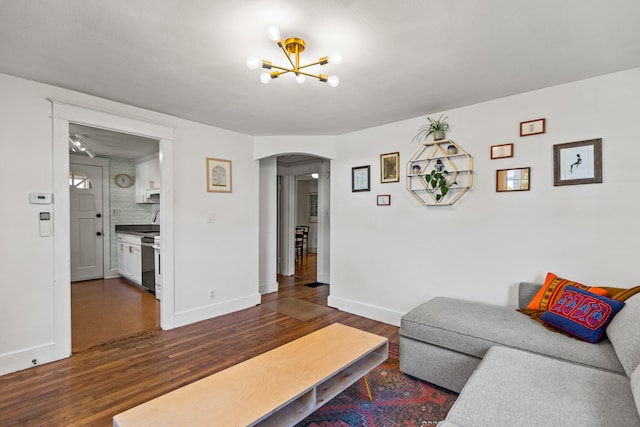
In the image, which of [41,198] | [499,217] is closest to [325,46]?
[499,217]

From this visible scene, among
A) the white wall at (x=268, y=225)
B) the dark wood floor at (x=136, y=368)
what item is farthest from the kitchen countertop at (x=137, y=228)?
the dark wood floor at (x=136, y=368)

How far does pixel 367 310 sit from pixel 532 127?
2.63 metres

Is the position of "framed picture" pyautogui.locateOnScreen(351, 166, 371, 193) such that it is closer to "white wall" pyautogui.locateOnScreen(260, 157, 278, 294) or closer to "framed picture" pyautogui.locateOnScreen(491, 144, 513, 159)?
"framed picture" pyautogui.locateOnScreen(491, 144, 513, 159)

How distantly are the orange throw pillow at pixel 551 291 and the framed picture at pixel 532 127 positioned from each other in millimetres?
1226

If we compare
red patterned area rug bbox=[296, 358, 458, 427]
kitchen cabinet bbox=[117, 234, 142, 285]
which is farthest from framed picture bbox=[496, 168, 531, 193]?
kitchen cabinet bbox=[117, 234, 142, 285]

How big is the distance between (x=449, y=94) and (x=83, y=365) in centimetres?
400

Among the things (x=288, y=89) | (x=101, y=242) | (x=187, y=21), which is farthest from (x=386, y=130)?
(x=101, y=242)

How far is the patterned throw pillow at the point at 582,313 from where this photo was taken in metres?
1.88

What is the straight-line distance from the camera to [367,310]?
382 centimetres

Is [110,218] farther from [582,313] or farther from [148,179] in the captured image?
[582,313]

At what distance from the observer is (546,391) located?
1.46 m

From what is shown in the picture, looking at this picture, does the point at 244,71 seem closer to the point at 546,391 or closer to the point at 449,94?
the point at 449,94

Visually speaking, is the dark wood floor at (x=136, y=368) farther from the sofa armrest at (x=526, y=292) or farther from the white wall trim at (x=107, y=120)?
the white wall trim at (x=107, y=120)

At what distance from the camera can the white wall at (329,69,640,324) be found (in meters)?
2.31
